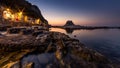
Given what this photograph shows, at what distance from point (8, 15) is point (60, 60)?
36.3 m

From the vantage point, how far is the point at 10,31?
Result: 25969 millimetres

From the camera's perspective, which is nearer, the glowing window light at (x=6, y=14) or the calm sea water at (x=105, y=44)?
the calm sea water at (x=105, y=44)

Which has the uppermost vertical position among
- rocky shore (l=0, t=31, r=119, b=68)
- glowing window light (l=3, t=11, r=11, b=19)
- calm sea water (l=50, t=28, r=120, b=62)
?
glowing window light (l=3, t=11, r=11, b=19)

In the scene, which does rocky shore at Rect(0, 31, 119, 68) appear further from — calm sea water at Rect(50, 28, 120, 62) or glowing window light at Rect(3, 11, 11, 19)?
glowing window light at Rect(3, 11, 11, 19)

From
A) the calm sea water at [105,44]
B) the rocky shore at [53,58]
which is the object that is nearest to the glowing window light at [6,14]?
the calm sea water at [105,44]

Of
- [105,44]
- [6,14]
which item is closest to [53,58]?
[105,44]

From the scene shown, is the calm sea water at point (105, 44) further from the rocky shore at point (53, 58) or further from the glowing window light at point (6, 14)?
the glowing window light at point (6, 14)

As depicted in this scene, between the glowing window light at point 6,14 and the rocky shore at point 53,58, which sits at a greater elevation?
the glowing window light at point 6,14

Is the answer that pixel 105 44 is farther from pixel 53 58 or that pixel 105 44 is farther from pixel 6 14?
pixel 6 14

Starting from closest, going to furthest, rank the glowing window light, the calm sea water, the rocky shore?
the rocky shore → the calm sea water → the glowing window light

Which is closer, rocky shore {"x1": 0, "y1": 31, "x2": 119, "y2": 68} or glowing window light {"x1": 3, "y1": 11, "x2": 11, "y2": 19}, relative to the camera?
rocky shore {"x1": 0, "y1": 31, "x2": 119, "y2": 68}

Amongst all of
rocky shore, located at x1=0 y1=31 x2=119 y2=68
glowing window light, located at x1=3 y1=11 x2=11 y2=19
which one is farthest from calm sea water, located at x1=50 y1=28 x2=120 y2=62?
glowing window light, located at x1=3 y1=11 x2=11 y2=19

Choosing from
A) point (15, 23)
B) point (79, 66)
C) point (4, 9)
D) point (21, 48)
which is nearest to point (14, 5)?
point (4, 9)

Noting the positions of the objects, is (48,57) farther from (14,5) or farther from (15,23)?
(14,5)
